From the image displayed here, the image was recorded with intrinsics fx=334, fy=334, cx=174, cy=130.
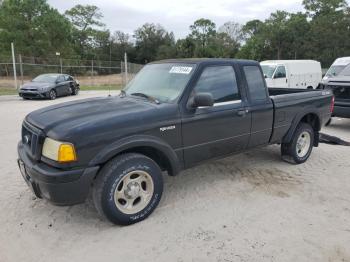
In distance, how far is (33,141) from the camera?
3635 millimetres

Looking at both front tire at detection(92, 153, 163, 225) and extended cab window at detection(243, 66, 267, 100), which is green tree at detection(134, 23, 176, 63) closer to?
extended cab window at detection(243, 66, 267, 100)

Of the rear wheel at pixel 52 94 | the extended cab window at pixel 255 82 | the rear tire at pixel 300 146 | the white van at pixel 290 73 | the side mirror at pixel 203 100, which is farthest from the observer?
the rear wheel at pixel 52 94

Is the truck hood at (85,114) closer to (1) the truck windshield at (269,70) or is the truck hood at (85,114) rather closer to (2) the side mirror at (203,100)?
(2) the side mirror at (203,100)

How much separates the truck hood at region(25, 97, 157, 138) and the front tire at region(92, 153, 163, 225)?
0.47 m

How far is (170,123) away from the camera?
4.00 metres

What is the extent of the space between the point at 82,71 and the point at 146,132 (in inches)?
1203

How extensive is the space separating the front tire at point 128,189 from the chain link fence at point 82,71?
78.5 ft

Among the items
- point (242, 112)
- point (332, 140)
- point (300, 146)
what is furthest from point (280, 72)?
point (242, 112)

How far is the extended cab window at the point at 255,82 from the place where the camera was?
496cm

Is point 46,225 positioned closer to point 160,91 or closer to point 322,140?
point 160,91

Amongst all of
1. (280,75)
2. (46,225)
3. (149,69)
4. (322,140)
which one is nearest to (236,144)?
(149,69)

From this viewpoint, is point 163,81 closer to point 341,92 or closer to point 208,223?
point 208,223

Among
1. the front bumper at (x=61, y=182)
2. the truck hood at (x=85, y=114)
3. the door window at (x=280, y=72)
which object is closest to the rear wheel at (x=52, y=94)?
the door window at (x=280, y=72)

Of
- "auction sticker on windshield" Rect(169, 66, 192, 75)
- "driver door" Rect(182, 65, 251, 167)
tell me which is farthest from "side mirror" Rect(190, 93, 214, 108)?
"auction sticker on windshield" Rect(169, 66, 192, 75)
